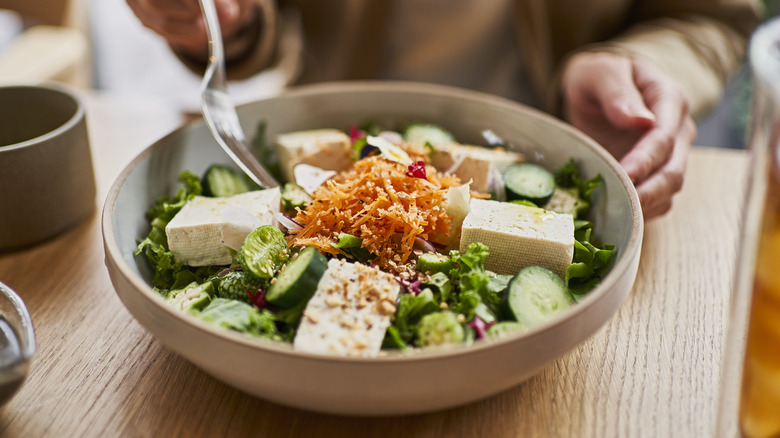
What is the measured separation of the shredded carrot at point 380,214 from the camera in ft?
4.67

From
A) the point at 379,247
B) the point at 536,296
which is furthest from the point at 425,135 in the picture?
the point at 536,296

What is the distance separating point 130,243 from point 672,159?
55.7 inches

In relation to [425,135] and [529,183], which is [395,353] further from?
[425,135]

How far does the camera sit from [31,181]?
158 centimetres

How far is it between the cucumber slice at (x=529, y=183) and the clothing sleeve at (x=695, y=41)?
0.80 m

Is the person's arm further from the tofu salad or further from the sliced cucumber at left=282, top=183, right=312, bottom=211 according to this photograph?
the sliced cucumber at left=282, top=183, right=312, bottom=211

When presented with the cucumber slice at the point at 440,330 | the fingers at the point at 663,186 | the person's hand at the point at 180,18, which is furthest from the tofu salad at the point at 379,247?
the person's hand at the point at 180,18

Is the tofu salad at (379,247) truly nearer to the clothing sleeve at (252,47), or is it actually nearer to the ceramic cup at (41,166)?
the ceramic cup at (41,166)

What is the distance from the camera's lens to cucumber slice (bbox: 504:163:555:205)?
1.66 metres

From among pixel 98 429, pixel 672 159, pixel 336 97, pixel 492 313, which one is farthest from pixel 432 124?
pixel 98 429

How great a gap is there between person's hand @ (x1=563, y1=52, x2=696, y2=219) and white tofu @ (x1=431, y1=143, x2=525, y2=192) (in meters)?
0.32

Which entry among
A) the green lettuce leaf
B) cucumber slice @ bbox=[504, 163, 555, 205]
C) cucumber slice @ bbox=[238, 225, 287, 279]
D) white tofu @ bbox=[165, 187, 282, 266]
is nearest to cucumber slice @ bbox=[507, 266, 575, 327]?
cucumber slice @ bbox=[504, 163, 555, 205]

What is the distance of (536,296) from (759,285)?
1.36 feet

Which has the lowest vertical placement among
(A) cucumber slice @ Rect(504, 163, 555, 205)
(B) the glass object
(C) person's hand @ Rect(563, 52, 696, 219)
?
(B) the glass object
